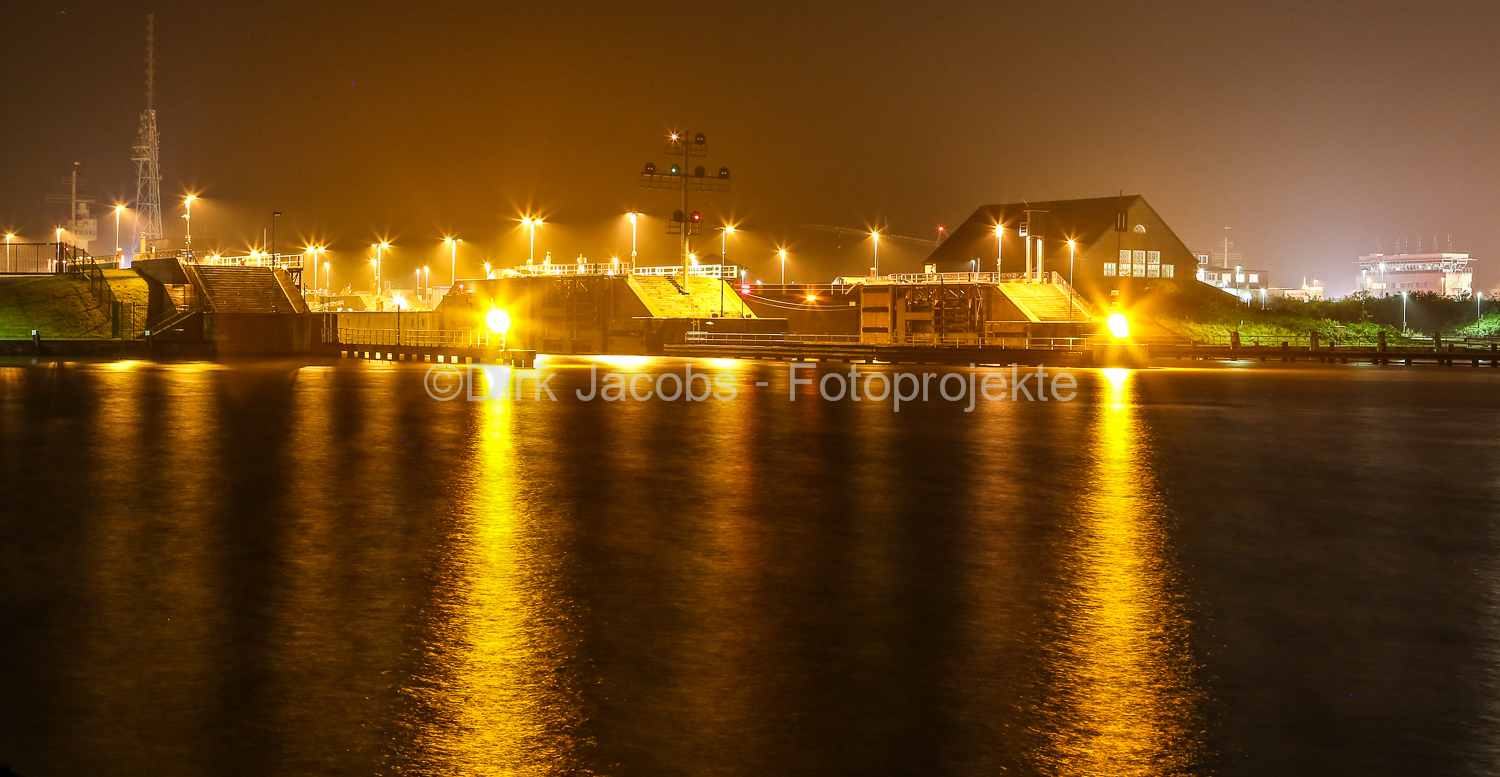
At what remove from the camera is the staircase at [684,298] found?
73.8m

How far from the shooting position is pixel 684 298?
75.8 metres

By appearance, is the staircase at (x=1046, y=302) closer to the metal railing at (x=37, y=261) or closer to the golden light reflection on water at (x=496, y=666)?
the metal railing at (x=37, y=261)

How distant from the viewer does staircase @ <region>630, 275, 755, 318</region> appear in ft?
242

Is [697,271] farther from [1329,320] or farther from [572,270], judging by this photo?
[1329,320]

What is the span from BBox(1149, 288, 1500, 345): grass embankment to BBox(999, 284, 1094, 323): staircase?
18.1ft

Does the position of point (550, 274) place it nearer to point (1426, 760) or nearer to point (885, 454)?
point (885, 454)

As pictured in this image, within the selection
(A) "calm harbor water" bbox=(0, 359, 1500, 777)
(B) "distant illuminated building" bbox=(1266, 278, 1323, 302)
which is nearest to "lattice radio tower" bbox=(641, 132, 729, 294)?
(A) "calm harbor water" bbox=(0, 359, 1500, 777)

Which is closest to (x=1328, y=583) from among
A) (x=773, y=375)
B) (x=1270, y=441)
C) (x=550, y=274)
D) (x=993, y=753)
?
(x=993, y=753)

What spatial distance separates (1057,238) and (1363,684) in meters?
84.0

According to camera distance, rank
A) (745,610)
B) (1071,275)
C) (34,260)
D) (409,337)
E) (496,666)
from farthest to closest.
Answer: (409,337)
(1071,275)
(34,260)
(745,610)
(496,666)

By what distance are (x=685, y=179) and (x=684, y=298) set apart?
1229cm

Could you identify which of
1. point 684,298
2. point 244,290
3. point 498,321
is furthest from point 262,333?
point 684,298

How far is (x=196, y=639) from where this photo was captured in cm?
683

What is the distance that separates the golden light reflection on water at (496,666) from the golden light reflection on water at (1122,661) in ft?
7.19
